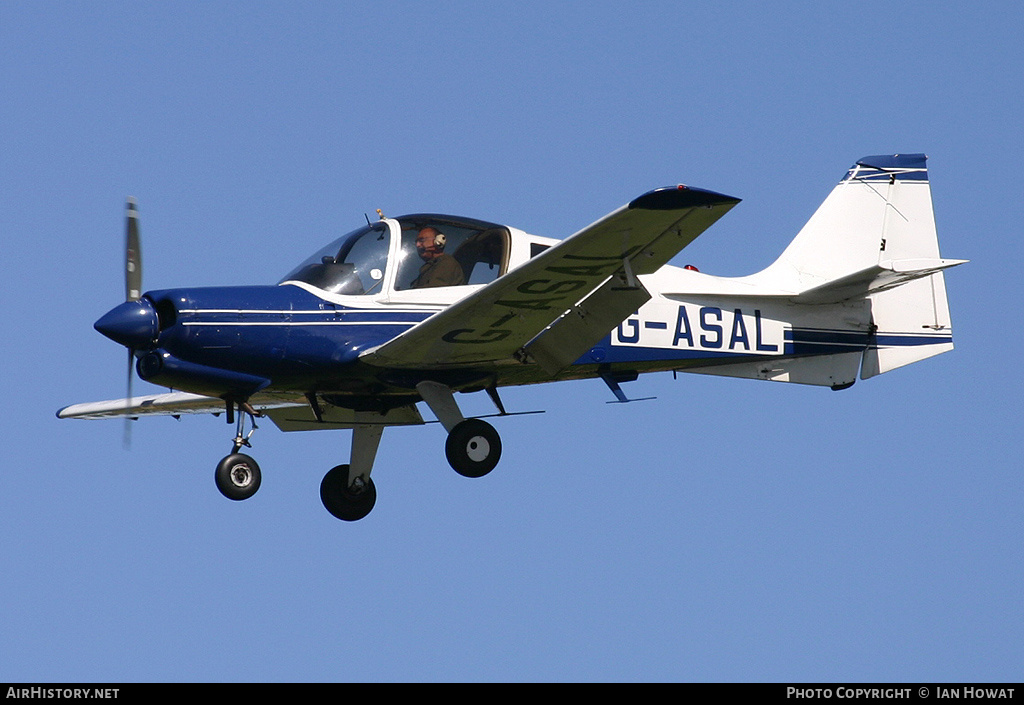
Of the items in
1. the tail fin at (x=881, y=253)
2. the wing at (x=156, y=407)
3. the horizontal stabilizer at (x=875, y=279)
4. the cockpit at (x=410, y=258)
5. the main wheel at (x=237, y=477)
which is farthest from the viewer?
the wing at (x=156, y=407)

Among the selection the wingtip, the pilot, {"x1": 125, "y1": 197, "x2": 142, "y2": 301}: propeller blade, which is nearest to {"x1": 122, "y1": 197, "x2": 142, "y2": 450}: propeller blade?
{"x1": 125, "y1": 197, "x2": 142, "y2": 301}: propeller blade

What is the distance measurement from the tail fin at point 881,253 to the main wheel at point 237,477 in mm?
5530

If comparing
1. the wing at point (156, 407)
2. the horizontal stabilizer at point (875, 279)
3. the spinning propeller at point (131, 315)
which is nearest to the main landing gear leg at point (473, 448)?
the spinning propeller at point (131, 315)

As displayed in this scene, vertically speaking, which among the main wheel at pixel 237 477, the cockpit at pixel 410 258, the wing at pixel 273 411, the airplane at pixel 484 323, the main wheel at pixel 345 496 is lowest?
the main wheel at pixel 345 496

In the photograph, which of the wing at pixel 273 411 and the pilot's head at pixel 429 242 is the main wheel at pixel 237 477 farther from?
the pilot's head at pixel 429 242

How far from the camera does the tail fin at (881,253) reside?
1492cm

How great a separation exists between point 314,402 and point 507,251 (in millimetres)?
2242

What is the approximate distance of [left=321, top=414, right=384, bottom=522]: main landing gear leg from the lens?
14.3 m

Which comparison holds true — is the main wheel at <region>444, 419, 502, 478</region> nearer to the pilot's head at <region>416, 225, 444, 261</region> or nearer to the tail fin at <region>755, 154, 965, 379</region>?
the pilot's head at <region>416, 225, 444, 261</region>

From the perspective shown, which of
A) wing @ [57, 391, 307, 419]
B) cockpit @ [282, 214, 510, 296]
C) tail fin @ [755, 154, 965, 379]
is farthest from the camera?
wing @ [57, 391, 307, 419]

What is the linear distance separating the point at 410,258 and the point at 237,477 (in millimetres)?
2384

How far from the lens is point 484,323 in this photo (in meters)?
12.2
